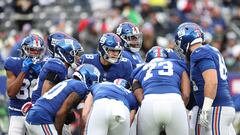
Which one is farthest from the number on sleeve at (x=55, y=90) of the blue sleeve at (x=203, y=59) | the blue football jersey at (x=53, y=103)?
the blue sleeve at (x=203, y=59)

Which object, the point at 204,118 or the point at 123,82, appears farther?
the point at 123,82

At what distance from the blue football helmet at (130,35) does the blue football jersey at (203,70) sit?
1.49m

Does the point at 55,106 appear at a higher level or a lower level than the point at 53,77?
lower

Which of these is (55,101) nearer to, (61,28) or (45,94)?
(45,94)

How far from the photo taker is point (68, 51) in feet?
31.0

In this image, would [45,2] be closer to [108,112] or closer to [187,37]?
[187,37]

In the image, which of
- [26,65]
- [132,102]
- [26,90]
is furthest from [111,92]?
[26,90]

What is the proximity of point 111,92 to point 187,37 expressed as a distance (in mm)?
1199

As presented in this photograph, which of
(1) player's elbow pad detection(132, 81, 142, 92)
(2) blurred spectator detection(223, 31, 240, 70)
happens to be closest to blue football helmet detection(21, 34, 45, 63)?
(1) player's elbow pad detection(132, 81, 142, 92)

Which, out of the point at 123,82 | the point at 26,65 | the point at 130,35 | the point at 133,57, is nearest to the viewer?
the point at 123,82

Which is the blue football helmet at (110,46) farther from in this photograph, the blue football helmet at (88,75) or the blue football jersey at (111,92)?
the blue football jersey at (111,92)

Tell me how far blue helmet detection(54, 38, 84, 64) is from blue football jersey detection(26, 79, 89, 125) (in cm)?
82

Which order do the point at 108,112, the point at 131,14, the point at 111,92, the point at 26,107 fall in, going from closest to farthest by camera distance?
the point at 108,112 < the point at 111,92 < the point at 26,107 < the point at 131,14

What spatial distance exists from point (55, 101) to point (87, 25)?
9139mm
